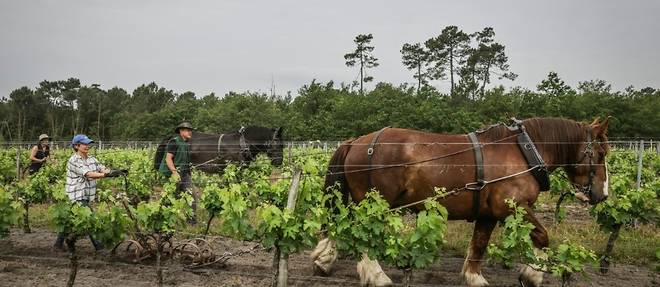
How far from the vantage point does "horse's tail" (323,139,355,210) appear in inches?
222

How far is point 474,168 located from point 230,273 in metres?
3.23

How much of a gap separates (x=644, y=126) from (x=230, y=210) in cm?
4082

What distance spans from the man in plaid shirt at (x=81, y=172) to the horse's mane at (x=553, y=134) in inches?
187

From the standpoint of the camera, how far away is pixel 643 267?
643cm

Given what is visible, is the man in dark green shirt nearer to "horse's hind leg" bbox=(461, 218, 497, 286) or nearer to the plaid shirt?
the plaid shirt

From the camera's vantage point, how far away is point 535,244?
500 cm

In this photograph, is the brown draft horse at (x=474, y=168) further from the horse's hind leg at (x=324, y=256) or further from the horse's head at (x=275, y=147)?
the horse's head at (x=275, y=147)

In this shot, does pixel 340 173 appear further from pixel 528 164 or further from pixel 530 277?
pixel 530 277

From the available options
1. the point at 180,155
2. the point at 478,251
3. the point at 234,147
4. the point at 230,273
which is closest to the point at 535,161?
the point at 478,251

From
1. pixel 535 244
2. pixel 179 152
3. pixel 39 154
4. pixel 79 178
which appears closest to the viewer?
pixel 535 244

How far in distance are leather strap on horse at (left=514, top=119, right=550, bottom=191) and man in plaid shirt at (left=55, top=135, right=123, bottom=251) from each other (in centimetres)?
497

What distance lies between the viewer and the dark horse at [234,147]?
11.9 m

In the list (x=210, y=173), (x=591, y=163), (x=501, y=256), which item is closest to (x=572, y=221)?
(x=591, y=163)

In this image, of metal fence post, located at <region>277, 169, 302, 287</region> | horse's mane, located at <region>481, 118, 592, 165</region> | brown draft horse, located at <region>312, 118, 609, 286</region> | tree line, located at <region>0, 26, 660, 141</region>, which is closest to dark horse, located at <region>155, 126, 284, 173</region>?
brown draft horse, located at <region>312, 118, 609, 286</region>
